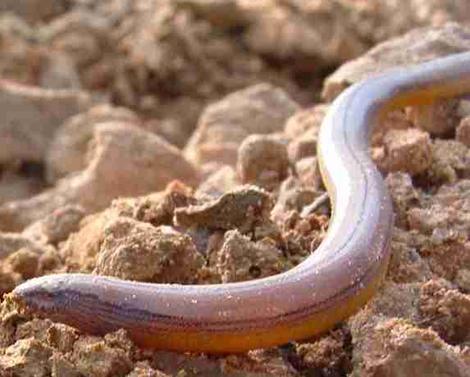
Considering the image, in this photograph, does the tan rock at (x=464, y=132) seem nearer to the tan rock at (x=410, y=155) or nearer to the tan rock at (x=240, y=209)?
the tan rock at (x=410, y=155)

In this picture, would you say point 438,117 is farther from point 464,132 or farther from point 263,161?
point 263,161

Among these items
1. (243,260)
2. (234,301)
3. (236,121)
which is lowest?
(236,121)

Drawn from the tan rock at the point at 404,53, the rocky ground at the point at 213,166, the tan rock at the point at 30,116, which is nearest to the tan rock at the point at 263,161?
the rocky ground at the point at 213,166

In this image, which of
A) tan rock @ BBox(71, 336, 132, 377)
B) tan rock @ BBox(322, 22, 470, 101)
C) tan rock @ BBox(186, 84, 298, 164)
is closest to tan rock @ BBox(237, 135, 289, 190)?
tan rock @ BBox(322, 22, 470, 101)

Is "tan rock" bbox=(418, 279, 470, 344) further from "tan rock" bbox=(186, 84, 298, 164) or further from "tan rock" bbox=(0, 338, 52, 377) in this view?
"tan rock" bbox=(186, 84, 298, 164)

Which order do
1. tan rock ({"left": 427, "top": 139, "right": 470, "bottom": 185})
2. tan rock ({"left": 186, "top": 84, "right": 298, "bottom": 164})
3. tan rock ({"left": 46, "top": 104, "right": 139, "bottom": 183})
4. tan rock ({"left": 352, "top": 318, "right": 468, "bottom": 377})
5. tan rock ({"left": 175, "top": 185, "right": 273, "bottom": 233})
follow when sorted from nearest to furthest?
tan rock ({"left": 352, "top": 318, "right": 468, "bottom": 377}) → tan rock ({"left": 175, "top": 185, "right": 273, "bottom": 233}) → tan rock ({"left": 427, "top": 139, "right": 470, "bottom": 185}) → tan rock ({"left": 186, "top": 84, "right": 298, "bottom": 164}) → tan rock ({"left": 46, "top": 104, "right": 139, "bottom": 183})

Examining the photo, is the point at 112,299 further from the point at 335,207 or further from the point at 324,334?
the point at 335,207

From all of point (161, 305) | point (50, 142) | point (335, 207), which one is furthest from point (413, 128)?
point (50, 142)

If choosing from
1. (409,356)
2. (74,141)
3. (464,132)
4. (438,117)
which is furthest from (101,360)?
(74,141)
